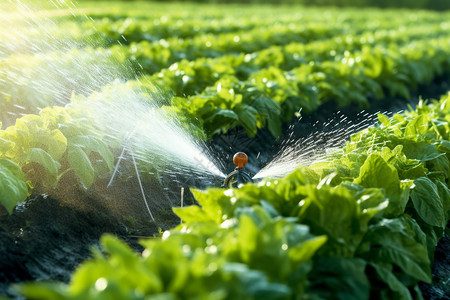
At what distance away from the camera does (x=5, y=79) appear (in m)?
5.44

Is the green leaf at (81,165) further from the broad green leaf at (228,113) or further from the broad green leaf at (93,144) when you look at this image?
the broad green leaf at (228,113)

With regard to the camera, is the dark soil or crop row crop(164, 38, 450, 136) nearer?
the dark soil

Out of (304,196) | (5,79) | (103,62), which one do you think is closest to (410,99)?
(103,62)

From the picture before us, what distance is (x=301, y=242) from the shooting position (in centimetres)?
210

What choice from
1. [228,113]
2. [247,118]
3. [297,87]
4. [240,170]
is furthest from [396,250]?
[297,87]

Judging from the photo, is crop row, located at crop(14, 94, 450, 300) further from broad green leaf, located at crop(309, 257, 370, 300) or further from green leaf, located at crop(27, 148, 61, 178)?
green leaf, located at crop(27, 148, 61, 178)

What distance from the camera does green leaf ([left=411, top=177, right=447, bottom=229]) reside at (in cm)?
327

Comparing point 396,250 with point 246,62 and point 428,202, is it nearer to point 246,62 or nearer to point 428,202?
point 428,202

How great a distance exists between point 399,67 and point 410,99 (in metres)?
0.63

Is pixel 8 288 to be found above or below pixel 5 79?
below

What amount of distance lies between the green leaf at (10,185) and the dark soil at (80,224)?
0.28 m

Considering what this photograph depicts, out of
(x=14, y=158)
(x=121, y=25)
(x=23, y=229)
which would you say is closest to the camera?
(x=23, y=229)

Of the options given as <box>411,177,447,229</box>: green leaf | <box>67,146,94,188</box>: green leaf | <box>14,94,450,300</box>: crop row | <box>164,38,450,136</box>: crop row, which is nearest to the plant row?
<box>67,146,94,188</box>: green leaf

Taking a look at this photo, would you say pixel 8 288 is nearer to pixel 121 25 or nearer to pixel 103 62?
pixel 103 62
